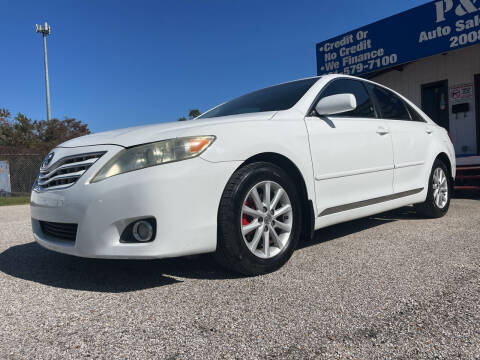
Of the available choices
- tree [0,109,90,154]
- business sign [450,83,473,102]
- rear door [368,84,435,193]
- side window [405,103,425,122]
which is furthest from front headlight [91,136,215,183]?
tree [0,109,90,154]

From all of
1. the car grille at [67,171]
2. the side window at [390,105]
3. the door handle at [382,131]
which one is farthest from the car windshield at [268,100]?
the car grille at [67,171]

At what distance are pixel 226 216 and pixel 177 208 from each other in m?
0.32

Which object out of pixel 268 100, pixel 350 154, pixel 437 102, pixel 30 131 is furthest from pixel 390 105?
pixel 30 131

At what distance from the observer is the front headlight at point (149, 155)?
7.65 feet

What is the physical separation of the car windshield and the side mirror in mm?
219

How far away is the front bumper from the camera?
2.28 metres

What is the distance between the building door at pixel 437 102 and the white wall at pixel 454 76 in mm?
132

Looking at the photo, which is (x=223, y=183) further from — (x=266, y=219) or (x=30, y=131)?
(x=30, y=131)

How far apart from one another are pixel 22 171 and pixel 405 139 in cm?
1351

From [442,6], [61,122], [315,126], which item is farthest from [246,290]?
[61,122]

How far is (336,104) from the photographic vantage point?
312cm

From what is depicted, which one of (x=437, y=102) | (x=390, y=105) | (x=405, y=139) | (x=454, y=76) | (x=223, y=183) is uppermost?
(x=454, y=76)

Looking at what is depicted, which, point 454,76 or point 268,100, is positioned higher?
point 454,76

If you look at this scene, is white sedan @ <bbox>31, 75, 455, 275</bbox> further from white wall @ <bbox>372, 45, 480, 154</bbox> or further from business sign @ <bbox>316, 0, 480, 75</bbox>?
white wall @ <bbox>372, 45, 480, 154</bbox>
